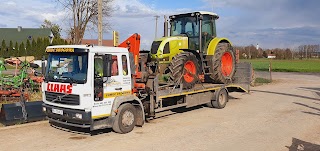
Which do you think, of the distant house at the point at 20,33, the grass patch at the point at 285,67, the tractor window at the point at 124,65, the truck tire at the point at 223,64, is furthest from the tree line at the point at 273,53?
the tractor window at the point at 124,65

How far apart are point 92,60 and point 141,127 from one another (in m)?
2.55

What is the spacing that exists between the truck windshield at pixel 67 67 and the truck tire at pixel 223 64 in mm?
5846

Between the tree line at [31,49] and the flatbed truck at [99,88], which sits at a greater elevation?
the tree line at [31,49]

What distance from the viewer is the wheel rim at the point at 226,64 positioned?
43.8 ft

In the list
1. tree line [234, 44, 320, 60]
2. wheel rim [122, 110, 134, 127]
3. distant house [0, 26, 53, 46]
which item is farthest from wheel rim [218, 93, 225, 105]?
tree line [234, 44, 320, 60]

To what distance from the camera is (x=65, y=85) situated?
314 inches

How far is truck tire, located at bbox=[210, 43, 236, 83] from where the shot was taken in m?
12.5

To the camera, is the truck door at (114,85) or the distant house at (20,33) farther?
the distant house at (20,33)

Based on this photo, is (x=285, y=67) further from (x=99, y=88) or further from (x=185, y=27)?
(x=99, y=88)

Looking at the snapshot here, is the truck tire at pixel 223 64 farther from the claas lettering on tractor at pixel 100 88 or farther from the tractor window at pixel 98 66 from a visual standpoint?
the tractor window at pixel 98 66

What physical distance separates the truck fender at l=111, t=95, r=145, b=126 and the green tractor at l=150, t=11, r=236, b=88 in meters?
1.92

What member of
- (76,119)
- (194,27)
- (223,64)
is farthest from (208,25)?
(76,119)

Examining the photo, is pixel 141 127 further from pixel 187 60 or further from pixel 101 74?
pixel 187 60

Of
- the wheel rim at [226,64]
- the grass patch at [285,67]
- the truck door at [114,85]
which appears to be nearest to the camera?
the truck door at [114,85]
